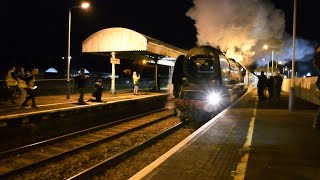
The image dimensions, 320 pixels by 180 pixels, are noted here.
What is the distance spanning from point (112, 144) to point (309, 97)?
1514 centimetres

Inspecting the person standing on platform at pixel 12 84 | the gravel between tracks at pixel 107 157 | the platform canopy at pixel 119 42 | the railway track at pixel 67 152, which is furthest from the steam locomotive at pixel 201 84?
the person standing on platform at pixel 12 84

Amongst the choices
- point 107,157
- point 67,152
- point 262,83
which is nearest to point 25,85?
point 67,152

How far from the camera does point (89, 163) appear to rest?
9.63 metres

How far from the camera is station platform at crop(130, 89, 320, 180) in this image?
6219mm

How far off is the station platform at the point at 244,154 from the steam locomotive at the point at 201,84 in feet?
13.9

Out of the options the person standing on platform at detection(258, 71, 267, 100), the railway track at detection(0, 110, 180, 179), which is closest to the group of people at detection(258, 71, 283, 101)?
the person standing on platform at detection(258, 71, 267, 100)

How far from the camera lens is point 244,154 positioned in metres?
7.71

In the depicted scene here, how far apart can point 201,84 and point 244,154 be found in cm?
920

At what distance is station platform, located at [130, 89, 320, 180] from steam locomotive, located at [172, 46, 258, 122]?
4.24 m

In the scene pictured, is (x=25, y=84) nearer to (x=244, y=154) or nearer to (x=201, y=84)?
(x=201, y=84)

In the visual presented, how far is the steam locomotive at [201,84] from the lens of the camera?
16.1 m

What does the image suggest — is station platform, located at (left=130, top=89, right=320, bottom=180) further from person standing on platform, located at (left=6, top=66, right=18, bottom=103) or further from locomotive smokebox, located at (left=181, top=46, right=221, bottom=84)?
person standing on platform, located at (left=6, top=66, right=18, bottom=103)

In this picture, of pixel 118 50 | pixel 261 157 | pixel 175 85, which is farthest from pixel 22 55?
pixel 261 157

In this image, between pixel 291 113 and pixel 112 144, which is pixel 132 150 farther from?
pixel 291 113
